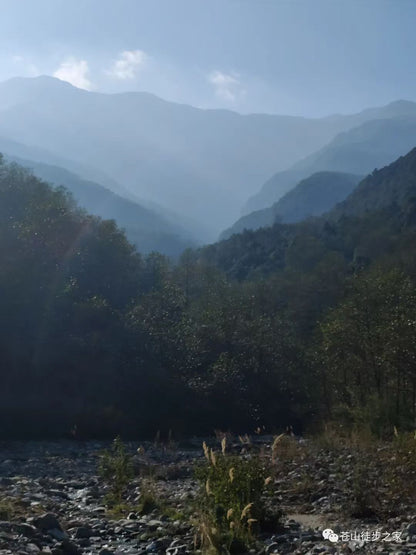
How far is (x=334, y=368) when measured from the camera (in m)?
30.9

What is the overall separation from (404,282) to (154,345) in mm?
15122

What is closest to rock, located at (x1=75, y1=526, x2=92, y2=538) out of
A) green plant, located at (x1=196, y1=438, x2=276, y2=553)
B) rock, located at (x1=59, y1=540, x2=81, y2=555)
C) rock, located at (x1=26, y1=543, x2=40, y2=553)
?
rock, located at (x1=59, y1=540, x2=81, y2=555)

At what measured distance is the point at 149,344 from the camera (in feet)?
126

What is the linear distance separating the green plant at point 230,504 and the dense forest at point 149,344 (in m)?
14.7

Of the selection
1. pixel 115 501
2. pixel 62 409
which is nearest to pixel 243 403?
pixel 62 409

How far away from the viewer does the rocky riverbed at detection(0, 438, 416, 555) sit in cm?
844

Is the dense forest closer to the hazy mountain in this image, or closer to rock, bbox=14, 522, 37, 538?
rock, bbox=14, 522, 37, 538

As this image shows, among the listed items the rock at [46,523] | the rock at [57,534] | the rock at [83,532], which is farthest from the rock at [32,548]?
the rock at [83,532]

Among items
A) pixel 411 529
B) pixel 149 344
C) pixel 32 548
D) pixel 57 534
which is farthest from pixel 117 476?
pixel 149 344

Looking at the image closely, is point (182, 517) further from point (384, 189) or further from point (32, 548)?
point (384, 189)

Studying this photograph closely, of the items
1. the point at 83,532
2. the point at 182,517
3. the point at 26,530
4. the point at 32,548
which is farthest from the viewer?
the point at 182,517

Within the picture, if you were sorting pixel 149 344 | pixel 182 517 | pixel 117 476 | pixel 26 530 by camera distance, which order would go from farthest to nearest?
pixel 149 344
pixel 117 476
pixel 182 517
pixel 26 530

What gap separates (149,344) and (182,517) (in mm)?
28295

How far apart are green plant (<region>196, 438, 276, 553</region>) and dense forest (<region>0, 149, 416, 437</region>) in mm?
14670
